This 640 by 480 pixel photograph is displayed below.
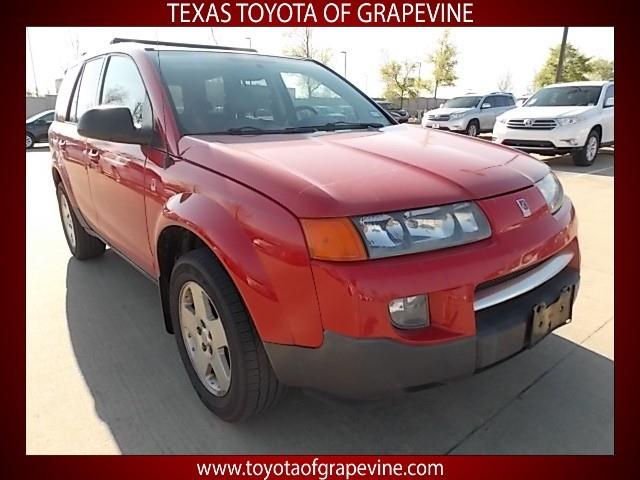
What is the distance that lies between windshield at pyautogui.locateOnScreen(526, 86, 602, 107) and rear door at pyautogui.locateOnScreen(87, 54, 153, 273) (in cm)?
970

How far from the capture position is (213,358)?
7.16 feet

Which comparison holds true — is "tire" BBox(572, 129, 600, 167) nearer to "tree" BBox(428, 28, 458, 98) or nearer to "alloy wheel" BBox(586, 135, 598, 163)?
"alloy wheel" BBox(586, 135, 598, 163)

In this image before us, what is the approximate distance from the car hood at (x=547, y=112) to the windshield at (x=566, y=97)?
363mm

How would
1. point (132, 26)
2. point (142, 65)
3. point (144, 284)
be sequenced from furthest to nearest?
point (144, 284) < point (132, 26) < point (142, 65)

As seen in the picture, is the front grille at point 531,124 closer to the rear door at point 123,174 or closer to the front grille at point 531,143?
the front grille at point 531,143

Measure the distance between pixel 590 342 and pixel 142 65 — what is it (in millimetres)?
2896

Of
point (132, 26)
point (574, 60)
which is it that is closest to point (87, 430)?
point (132, 26)

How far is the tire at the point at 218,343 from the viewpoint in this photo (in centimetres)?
190

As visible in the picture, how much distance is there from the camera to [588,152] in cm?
960

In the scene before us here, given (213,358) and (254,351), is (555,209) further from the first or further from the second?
(213,358)

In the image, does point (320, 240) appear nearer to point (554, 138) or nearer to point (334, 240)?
point (334, 240)

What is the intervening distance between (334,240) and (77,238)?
3.28 m

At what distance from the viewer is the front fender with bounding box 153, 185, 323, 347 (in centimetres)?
169

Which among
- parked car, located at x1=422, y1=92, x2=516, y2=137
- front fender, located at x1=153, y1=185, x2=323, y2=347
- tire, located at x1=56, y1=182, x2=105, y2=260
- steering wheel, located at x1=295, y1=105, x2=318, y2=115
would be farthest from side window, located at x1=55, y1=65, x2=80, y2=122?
parked car, located at x1=422, y1=92, x2=516, y2=137
